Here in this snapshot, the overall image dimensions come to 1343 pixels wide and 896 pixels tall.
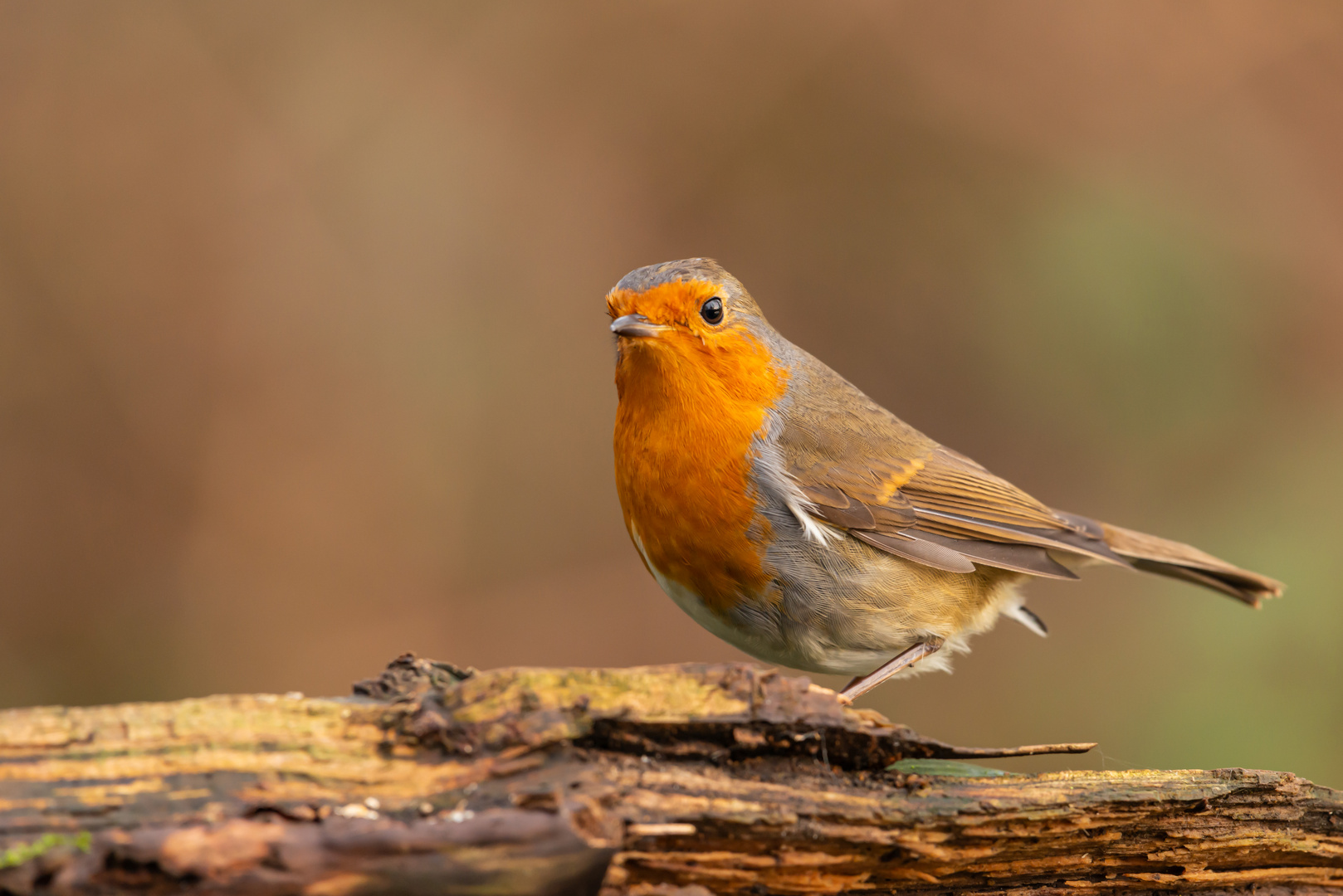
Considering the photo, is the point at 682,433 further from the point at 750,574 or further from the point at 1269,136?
the point at 1269,136

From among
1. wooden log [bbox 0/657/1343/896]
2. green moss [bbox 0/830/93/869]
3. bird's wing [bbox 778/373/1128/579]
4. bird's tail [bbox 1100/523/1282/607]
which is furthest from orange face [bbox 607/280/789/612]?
green moss [bbox 0/830/93/869]

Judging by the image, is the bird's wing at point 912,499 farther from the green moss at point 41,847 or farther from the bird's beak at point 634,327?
the green moss at point 41,847

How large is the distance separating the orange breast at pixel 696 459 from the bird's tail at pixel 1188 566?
1.68 metres

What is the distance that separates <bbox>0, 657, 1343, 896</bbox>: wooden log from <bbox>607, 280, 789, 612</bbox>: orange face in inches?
38.5

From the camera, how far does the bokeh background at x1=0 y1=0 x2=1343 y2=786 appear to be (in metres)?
5.48

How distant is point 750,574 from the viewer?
3.26 metres

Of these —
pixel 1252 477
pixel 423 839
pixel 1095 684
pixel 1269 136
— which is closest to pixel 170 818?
pixel 423 839

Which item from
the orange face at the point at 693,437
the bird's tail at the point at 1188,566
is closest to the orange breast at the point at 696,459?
the orange face at the point at 693,437

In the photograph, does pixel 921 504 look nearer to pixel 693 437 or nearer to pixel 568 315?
pixel 693 437

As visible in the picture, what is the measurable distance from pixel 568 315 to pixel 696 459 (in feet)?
11.2

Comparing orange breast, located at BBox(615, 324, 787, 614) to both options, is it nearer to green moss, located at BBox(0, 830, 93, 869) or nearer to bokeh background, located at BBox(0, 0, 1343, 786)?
green moss, located at BBox(0, 830, 93, 869)

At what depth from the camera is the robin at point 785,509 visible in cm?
331

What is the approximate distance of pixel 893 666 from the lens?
350 cm

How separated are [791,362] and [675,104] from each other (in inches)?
132
